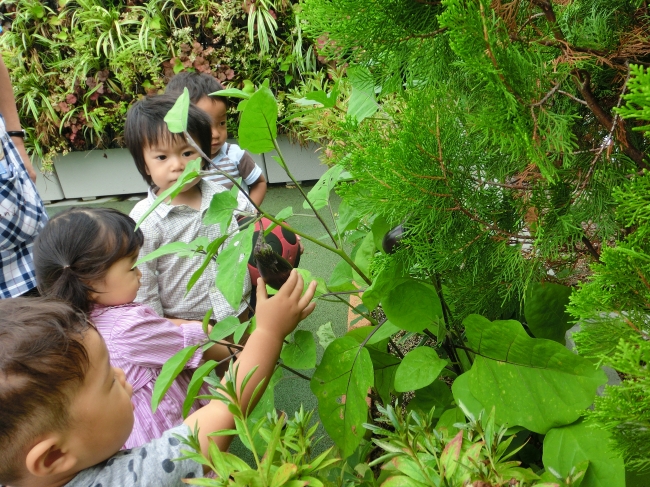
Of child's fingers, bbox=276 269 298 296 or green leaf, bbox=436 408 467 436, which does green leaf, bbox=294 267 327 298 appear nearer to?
child's fingers, bbox=276 269 298 296

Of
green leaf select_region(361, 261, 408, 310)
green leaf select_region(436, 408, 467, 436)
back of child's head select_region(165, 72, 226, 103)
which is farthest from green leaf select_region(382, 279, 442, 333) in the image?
back of child's head select_region(165, 72, 226, 103)

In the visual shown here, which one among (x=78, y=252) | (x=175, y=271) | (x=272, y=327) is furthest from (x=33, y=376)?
(x=175, y=271)

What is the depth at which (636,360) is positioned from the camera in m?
0.53

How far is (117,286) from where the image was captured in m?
1.51

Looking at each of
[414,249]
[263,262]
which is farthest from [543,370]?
[263,262]

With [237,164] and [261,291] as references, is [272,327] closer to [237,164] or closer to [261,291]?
[261,291]

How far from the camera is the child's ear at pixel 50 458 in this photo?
2.66 feet

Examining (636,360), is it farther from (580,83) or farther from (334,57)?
(334,57)

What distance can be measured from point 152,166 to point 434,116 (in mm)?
1401

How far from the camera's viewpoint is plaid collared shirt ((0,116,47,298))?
1808mm

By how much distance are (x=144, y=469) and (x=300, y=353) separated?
1.21 feet

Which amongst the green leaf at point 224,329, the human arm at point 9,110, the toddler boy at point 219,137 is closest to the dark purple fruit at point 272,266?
the green leaf at point 224,329

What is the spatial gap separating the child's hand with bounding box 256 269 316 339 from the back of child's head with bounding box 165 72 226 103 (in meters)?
1.73

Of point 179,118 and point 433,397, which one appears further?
point 433,397
